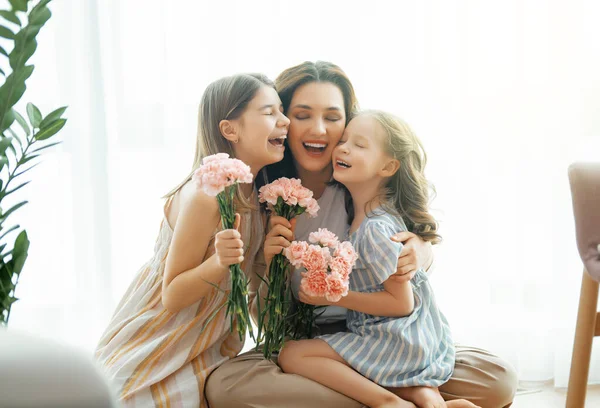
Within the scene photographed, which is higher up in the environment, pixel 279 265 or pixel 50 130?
pixel 50 130

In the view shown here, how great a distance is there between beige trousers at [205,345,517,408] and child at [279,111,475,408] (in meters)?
0.03

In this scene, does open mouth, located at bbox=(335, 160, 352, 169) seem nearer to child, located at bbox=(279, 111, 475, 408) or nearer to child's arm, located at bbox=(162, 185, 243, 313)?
child, located at bbox=(279, 111, 475, 408)

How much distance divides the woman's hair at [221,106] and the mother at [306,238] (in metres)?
0.16

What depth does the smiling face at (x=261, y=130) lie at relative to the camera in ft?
5.91

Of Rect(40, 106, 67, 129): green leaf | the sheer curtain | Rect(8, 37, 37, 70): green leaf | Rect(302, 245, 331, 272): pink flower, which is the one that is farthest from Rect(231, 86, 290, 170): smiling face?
the sheer curtain

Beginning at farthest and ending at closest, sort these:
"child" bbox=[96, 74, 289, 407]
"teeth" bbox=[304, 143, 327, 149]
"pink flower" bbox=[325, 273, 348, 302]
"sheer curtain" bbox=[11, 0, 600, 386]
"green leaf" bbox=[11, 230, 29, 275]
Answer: "sheer curtain" bbox=[11, 0, 600, 386], "teeth" bbox=[304, 143, 327, 149], "child" bbox=[96, 74, 289, 407], "pink flower" bbox=[325, 273, 348, 302], "green leaf" bbox=[11, 230, 29, 275]

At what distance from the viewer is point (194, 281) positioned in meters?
1.66

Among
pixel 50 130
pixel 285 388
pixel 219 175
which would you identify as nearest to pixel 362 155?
pixel 219 175

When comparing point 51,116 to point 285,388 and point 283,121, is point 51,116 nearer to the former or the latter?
point 283,121

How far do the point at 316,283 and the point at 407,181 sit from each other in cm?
47

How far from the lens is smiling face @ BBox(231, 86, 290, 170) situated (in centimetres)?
180

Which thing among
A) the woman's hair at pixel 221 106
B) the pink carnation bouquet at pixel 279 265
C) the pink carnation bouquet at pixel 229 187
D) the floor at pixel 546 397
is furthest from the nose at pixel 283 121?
the floor at pixel 546 397

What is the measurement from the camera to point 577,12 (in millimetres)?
2578

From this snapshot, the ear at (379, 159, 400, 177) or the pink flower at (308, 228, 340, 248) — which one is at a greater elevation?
the ear at (379, 159, 400, 177)
